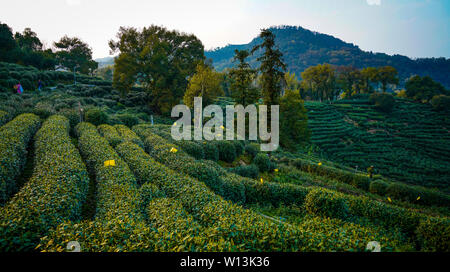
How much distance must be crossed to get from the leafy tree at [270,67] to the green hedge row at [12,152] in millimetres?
17021

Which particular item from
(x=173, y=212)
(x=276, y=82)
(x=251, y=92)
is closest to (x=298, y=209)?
(x=173, y=212)

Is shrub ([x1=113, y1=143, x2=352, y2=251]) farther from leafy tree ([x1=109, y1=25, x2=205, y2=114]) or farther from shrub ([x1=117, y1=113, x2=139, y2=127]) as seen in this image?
leafy tree ([x1=109, y1=25, x2=205, y2=114])

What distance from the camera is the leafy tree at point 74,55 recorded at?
54.9 m

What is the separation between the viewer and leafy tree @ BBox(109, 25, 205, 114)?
3244 cm

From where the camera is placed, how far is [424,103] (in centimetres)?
6159

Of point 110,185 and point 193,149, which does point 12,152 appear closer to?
point 110,185

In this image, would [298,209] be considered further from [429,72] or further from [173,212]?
[429,72]

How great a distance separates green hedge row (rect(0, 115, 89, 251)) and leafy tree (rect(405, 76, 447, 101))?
8538cm

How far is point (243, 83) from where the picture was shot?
23250 mm

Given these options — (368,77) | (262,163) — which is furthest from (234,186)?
(368,77)

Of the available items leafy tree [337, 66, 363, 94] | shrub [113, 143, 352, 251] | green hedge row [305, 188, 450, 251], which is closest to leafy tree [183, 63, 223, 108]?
shrub [113, 143, 352, 251]

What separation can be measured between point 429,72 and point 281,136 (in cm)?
18929

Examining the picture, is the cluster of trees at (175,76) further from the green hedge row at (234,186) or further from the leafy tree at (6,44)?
the leafy tree at (6,44)

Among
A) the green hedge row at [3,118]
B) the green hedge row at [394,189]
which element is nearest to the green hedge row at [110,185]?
the green hedge row at [3,118]
